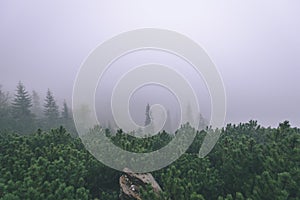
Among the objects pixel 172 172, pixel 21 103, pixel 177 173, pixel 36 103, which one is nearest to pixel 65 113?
pixel 21 103

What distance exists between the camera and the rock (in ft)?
23.1

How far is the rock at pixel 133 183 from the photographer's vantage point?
7.04 m

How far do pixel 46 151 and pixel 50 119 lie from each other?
135ft

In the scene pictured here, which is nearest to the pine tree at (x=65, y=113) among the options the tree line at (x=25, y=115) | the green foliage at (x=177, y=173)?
the tree line at (x=25, y=115)

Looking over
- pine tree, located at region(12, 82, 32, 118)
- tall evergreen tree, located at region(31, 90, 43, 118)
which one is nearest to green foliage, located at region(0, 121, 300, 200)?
pine tree, located at region(12, 82, 32, 118)

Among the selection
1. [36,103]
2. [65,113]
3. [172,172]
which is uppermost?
[36,103]

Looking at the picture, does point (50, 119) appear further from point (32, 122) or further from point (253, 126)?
point (253, 126)

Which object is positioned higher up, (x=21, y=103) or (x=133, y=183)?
(x=21, y=103)

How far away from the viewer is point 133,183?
24.1 ft

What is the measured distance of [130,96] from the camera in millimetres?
7922

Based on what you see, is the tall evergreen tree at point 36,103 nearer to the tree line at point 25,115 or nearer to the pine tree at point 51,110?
the tree line at point 25,115

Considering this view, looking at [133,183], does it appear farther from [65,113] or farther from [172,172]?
[65,113]

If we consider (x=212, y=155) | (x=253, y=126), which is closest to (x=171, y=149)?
(x=212, y=155)

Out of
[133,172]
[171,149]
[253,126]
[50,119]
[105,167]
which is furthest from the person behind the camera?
[50,119]
